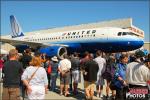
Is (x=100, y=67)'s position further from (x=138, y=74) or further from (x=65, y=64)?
(x=138, y=74)

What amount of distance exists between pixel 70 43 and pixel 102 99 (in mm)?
18253

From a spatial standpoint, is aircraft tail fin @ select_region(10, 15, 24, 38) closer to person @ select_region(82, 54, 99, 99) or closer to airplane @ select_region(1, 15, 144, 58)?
airplane @ select_region(1, 15, 144, 58)

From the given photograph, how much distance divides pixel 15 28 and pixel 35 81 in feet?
125

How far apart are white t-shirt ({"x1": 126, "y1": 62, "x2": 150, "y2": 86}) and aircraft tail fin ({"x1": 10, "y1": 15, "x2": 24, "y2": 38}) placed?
36.9m

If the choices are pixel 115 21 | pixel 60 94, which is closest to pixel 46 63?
pixel 60 94

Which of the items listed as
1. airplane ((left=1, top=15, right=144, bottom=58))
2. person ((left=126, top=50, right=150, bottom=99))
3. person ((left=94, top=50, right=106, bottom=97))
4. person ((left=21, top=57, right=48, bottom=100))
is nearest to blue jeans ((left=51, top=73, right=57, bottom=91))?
person ((left=94, top=50, right=106, bottom=97))

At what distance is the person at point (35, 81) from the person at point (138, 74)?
209 centimetres

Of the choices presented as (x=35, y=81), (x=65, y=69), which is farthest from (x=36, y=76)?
(x=65, y=69)

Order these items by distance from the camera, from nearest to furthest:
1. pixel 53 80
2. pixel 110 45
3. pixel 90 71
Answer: pixel 90 71, pixel 53 80, pixel 110 45

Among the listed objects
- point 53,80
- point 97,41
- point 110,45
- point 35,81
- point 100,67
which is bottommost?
point 53,80

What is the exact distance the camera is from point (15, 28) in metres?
44.6

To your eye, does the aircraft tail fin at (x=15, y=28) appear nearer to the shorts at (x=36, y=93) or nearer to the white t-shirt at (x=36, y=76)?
the white t-shirt at (x=36, y=76)

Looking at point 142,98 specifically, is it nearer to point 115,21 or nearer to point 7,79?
point 7,79

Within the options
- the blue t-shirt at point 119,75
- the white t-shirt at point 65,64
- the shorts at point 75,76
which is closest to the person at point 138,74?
the blue t-shirt at point 119,75
